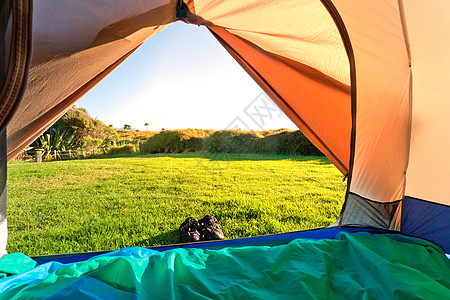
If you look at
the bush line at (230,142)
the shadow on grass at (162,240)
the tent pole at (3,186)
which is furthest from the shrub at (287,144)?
the tent pole at (3,186)

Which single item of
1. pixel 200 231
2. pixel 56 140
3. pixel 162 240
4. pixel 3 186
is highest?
pixel 56 140

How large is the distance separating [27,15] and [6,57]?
5.7 inches

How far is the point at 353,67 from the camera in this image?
1.51 metres

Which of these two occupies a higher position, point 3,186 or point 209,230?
point 3,186

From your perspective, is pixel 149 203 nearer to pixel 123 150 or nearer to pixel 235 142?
pixel 235 142

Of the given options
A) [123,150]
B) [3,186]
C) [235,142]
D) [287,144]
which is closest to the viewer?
[3,186]

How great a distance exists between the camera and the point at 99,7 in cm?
127

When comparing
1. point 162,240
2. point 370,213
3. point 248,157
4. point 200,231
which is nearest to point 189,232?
point 200,231

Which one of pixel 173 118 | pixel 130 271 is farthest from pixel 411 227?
pixel 173 118

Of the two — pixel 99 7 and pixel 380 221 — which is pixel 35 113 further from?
pixel 380 221

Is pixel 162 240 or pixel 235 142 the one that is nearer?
pixel 162 240

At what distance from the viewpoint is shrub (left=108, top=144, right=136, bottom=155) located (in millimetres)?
8734

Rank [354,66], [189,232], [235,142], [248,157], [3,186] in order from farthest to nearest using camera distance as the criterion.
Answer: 1. [235,142]
2. [248,157]
3. [189,232]
4. [354,66]
5. [3,186]

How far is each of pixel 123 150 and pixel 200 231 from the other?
779 centimetres
